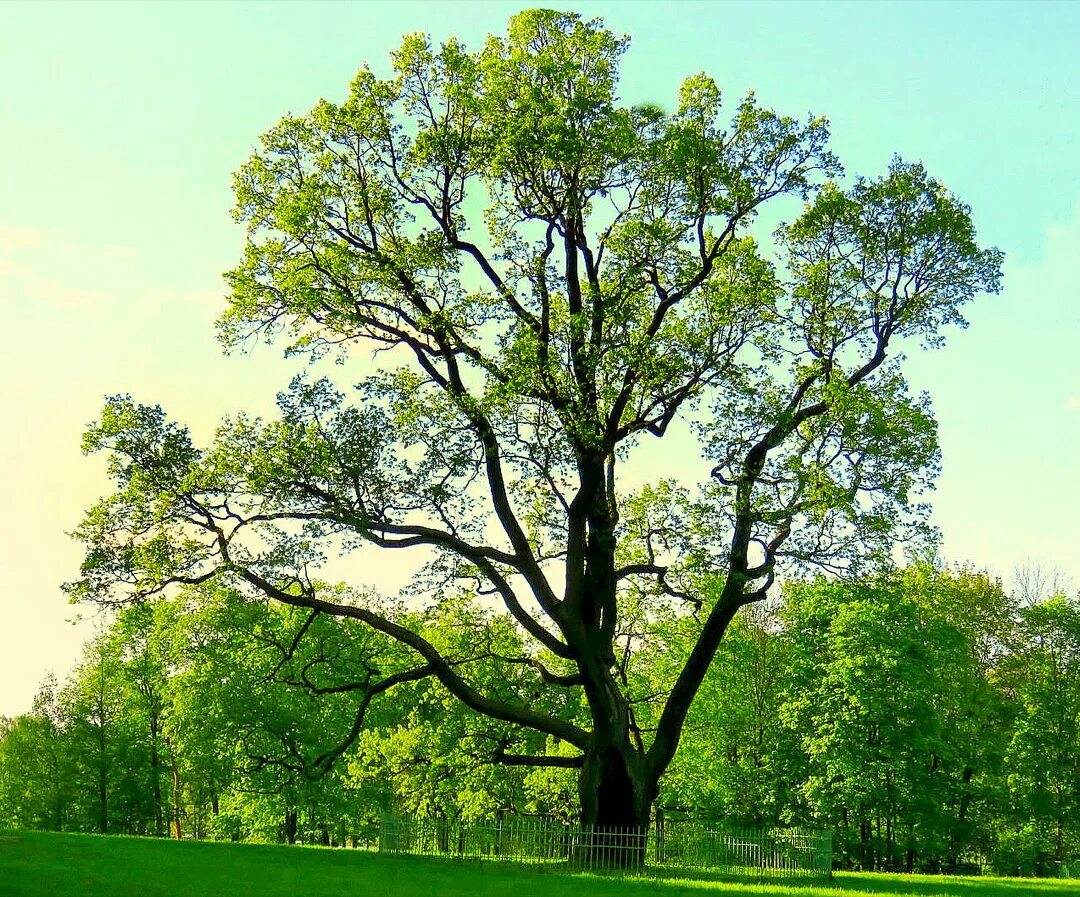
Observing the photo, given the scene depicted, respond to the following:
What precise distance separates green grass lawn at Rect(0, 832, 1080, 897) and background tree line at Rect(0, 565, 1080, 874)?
933 centimetres

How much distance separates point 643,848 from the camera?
26.4 meters

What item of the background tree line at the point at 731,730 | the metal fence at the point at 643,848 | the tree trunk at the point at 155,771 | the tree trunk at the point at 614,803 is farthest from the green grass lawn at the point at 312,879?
the tree trunk at the point at 155,771

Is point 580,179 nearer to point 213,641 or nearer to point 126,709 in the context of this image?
point 213,641

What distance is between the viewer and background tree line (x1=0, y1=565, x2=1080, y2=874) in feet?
140

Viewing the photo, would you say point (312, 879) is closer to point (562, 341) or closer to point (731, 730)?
point (562, 341)

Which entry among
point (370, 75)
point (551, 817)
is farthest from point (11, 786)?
point (370, 75)

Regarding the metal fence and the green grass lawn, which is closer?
the green grass lawn

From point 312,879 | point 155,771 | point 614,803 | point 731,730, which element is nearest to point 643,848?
point 614,803

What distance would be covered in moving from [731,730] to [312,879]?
1116 inches

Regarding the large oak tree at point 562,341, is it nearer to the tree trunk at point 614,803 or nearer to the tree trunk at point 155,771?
the tree trunk at point 614,803

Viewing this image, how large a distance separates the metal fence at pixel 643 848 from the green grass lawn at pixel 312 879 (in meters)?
1.19

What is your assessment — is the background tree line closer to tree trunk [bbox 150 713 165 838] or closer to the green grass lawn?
tree trunk [bbox 150 713 165 838]

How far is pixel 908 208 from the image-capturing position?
89.5 feet

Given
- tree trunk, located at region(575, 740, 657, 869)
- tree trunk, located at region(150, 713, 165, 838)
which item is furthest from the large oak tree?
tree trunk, located at region(150, 713, 165, 838)
